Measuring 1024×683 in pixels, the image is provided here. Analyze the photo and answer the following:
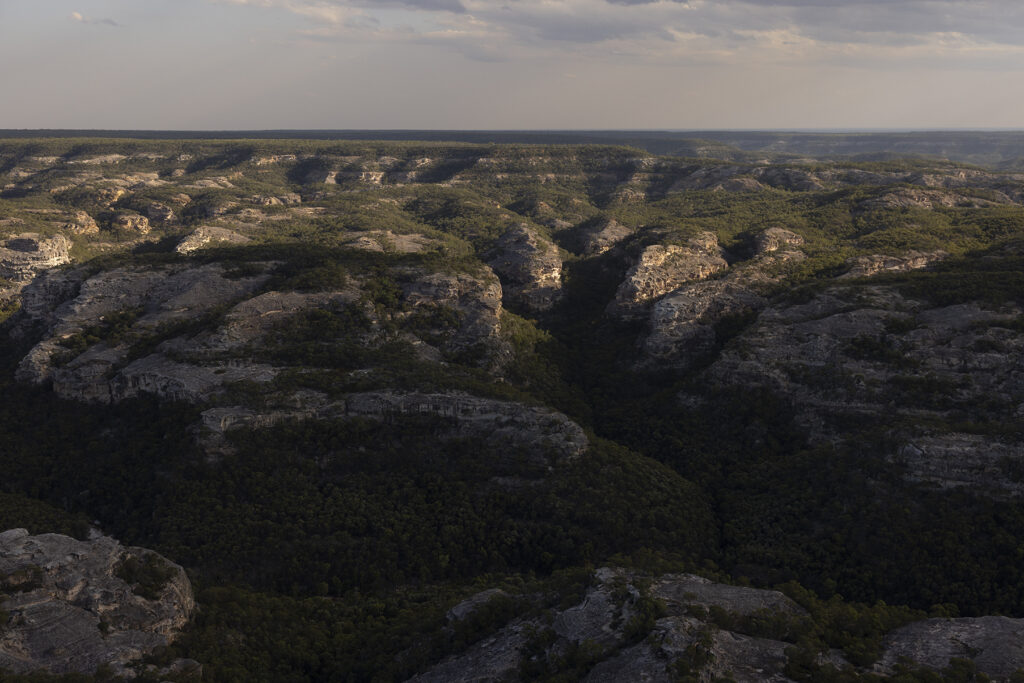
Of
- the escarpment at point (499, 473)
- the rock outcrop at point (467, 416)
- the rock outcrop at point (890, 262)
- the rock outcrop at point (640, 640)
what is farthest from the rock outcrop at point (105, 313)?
the rock outcrop at point (890, 262)

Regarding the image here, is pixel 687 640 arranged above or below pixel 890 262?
below

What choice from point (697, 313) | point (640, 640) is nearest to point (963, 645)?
point (640, 640)

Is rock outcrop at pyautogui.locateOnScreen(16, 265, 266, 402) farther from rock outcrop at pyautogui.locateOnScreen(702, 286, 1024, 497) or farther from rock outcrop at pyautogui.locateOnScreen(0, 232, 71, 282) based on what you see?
rock outcrop at pyautogui.locateOnScreen(702, 286, 1024, 497)

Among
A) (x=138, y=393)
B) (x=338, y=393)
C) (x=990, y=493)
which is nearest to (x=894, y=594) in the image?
(x=990, y=493)

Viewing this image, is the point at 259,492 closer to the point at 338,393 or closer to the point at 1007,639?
the point at 338,393

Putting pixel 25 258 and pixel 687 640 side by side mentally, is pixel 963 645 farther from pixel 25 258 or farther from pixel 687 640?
pixel 25 258

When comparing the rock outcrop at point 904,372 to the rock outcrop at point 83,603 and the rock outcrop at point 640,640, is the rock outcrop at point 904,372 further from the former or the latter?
the rock outcrop at point 83,603

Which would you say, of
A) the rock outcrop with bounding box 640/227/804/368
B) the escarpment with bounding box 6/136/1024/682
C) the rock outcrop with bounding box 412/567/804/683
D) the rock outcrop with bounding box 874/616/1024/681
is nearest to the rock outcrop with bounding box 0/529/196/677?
the escarpment with bounding box 6/136/1024/682
